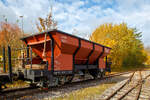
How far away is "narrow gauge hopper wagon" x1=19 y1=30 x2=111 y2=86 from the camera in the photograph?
653 cm

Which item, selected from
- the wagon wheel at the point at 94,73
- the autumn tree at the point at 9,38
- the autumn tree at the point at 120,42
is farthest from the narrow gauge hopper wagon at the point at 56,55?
the autumn tree at the point at 120,42

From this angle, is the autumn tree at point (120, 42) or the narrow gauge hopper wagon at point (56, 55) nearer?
the narrow gauge hopper wagon at point (56, 55)

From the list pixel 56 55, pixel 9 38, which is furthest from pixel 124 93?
pixel 9 38

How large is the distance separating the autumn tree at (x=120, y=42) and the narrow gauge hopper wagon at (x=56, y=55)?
38.5 feet

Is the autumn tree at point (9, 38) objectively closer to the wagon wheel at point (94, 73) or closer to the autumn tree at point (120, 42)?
the wagon wheel at point (94, 73)

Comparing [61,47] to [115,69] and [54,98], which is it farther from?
[115,69]

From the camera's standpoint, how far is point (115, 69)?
76.6 ft

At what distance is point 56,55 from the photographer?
720 cm

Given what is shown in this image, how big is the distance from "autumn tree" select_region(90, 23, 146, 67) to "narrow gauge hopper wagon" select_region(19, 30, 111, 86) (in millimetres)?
11730

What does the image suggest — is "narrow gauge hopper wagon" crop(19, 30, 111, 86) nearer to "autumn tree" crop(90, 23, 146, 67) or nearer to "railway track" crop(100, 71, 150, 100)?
"railway track" crop(100, 71, 150, 100)

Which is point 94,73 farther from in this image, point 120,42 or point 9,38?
point 120,42

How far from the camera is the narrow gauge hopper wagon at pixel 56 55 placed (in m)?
6.53

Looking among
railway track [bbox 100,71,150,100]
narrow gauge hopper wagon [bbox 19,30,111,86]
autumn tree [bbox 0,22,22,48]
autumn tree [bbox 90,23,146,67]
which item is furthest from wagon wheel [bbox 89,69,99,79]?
autumn tree [bbox 90,23,146,67]

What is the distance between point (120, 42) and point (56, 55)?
1698 cm
